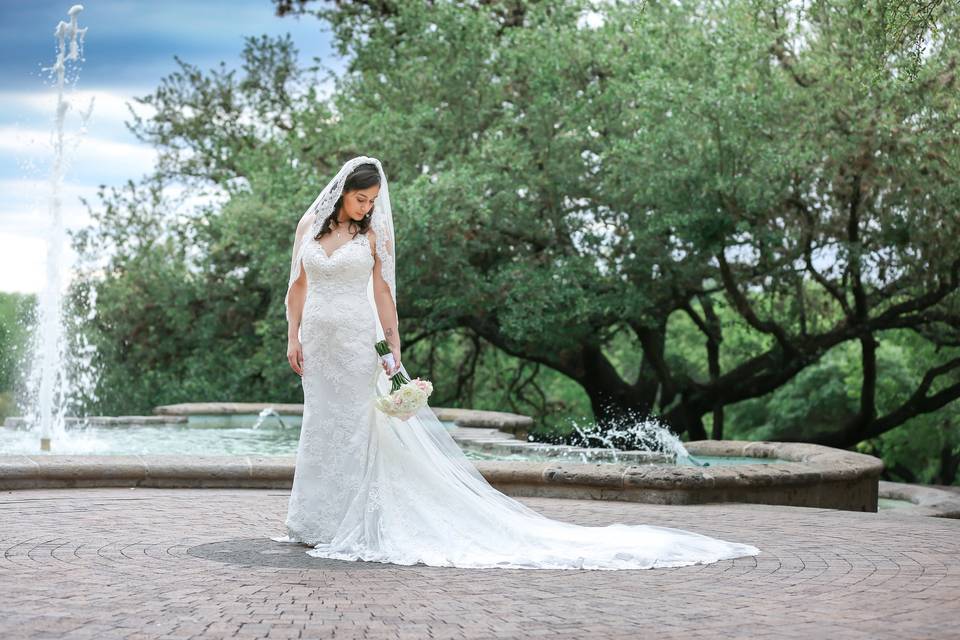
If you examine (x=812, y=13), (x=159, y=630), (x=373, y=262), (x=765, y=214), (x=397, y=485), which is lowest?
(x=159, y=630)

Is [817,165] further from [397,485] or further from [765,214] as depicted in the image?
[397,485]

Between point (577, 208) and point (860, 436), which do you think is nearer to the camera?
point (577, 208)

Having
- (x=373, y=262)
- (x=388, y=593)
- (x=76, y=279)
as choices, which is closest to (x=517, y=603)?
(x=388, y=593)

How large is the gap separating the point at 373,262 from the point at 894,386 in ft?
61.3

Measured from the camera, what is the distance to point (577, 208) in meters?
18.2

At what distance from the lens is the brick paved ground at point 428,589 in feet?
14.6

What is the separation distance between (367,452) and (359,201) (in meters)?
1.38

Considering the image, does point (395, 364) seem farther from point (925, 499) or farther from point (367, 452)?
point (925, 499)

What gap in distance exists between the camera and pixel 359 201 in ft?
21.6

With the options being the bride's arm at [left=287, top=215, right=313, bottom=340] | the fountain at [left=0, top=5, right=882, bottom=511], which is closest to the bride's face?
the bride's arm at [left=287, top=215, right=313, bottom=340]

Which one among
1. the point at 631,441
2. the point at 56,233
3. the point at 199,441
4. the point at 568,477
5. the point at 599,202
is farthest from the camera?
the point at 599,202

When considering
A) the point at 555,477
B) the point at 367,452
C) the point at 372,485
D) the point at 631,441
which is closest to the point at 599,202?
the point at 631,441

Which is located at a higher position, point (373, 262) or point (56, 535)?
point (373, 262)

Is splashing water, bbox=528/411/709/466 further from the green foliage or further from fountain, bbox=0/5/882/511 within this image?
the green foliage
